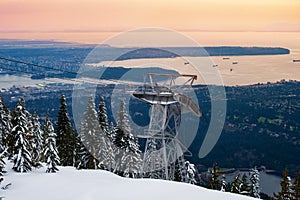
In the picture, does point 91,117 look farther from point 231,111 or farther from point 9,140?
point 231,111

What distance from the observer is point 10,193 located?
13508 mm

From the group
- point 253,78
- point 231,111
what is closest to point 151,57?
point 231,111

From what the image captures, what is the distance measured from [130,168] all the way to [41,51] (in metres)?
129

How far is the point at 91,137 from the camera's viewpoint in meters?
27.0

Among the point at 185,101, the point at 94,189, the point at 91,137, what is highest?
the point at 185,101

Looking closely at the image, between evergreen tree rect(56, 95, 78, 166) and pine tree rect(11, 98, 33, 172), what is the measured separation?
10301 mm

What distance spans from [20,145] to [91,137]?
977cm

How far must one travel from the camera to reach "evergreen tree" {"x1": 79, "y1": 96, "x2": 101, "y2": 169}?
26984mm

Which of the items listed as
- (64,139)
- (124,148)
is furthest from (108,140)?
(64,139)

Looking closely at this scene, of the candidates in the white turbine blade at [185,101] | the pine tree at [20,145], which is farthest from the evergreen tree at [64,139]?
the white turbine blade at [185,101]

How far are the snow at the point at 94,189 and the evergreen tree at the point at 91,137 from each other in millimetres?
10343

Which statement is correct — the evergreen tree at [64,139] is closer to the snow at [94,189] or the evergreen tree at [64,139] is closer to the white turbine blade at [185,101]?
the snow at [94,189]

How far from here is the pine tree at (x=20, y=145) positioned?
17344 millimetres

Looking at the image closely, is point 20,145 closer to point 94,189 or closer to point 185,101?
point 94,189
